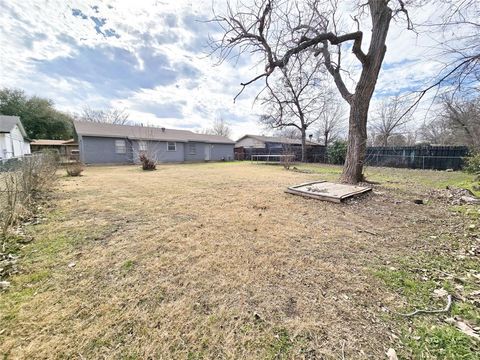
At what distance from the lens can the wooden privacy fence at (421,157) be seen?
14573 mm

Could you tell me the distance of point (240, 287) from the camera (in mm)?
1979

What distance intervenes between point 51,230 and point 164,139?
1690 centimetres

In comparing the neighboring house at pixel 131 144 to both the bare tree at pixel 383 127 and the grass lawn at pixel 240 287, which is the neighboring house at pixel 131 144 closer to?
the grass lawn at pixel 240 287

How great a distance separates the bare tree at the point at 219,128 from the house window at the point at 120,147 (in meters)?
30.2

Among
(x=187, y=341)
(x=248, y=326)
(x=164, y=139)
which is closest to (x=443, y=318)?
(x=248, y=326)

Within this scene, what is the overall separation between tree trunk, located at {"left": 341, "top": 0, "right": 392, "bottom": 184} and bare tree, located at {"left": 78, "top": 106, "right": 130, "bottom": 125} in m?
39.7

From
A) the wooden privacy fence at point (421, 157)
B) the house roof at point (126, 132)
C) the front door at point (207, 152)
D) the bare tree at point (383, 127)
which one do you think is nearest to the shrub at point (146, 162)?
the house roof at point (126, 132)

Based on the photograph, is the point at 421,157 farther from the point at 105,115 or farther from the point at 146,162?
the point at 105,115

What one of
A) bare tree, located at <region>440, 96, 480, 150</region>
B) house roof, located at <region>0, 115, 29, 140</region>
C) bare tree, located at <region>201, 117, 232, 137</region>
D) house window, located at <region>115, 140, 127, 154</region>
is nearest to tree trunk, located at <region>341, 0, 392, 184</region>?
bare tree, located at <region>440, 96, 480, 150</region>

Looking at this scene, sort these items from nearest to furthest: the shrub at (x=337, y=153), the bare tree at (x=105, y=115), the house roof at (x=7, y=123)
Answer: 1. the house roof at (x=7, y=123)
2. the shrub at (x=337, y=153)
3. the bare tree at (x=105, y=115)

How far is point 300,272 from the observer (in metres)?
2.24

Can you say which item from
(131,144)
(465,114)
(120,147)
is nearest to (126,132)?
(131,144)

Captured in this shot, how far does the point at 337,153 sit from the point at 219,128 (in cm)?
3172

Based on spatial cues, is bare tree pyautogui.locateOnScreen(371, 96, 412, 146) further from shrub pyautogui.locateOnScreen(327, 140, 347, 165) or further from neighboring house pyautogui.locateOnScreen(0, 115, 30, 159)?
neighboring house pyautogui.locateOnScreen(0, 115, 30, 159)
